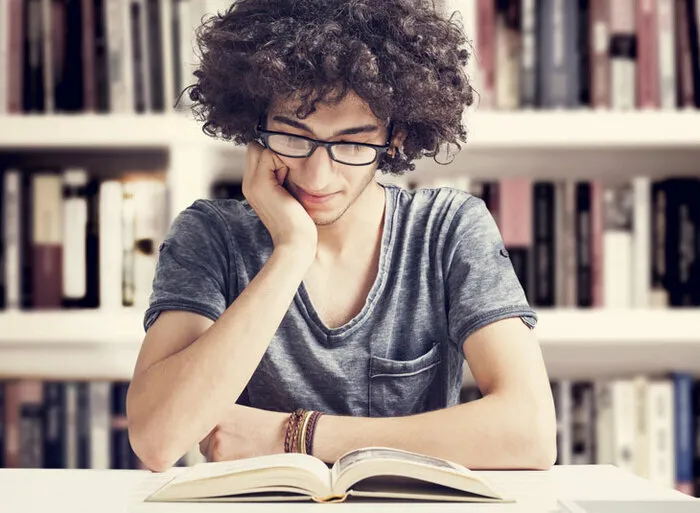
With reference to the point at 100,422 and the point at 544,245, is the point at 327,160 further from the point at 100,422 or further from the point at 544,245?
the point at 100,422

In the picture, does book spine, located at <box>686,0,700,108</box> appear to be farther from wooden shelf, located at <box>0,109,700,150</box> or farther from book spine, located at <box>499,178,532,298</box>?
book spine, located at <box>499,178,532,298</box>

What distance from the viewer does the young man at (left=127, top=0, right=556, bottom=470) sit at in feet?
3.40

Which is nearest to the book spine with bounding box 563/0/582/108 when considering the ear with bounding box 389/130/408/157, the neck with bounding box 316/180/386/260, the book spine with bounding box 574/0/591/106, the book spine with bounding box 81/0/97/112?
the book spine with bounding box 574/0/591/106

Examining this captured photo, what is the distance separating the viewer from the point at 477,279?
3.85 feet

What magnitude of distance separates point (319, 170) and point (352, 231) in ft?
0.59

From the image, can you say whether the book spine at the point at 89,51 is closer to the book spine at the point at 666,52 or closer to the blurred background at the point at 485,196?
the blurred background at the point at 485,196

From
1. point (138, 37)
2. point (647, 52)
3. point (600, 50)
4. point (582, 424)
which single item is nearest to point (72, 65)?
point (138, 37)

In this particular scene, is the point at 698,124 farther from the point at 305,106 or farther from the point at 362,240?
the point at 305,106

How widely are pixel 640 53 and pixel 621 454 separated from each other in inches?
32.7

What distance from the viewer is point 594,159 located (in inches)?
70.9

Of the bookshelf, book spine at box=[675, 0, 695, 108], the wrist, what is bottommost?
the wrist

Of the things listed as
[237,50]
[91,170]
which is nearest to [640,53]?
[237,50]

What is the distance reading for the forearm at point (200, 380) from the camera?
992 millimetres

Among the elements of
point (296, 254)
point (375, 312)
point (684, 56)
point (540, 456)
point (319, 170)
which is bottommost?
point (540, 456)
